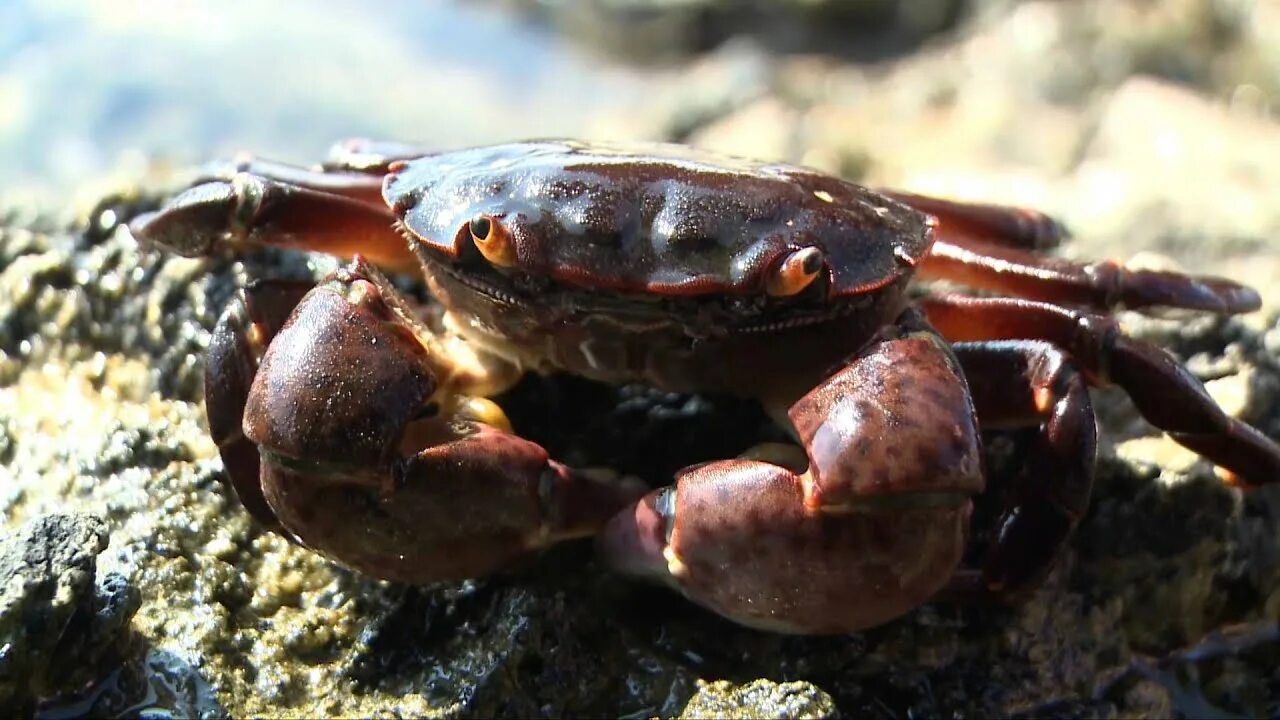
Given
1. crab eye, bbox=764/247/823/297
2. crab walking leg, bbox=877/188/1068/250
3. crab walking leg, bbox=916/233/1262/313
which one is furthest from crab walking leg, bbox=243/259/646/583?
crab walking leg, bbox=877/188/1068/250

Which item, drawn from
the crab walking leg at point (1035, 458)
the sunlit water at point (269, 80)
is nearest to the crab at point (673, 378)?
the crab walking leg at point (1035, 458)

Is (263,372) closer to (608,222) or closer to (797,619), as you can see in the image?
(608,222)

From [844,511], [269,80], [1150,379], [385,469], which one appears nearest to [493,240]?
[385,469]

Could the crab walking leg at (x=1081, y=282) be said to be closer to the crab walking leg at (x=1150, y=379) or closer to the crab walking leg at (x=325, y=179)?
the crab walking leg at (x=1150, y=379)

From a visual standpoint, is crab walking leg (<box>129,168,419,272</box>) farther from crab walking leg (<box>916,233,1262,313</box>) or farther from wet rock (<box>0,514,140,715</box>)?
crab walking leg (<box>916,233,1262,313</box>)

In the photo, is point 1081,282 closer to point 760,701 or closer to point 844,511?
point 844,511

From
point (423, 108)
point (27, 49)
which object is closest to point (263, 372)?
point (423, 108)
